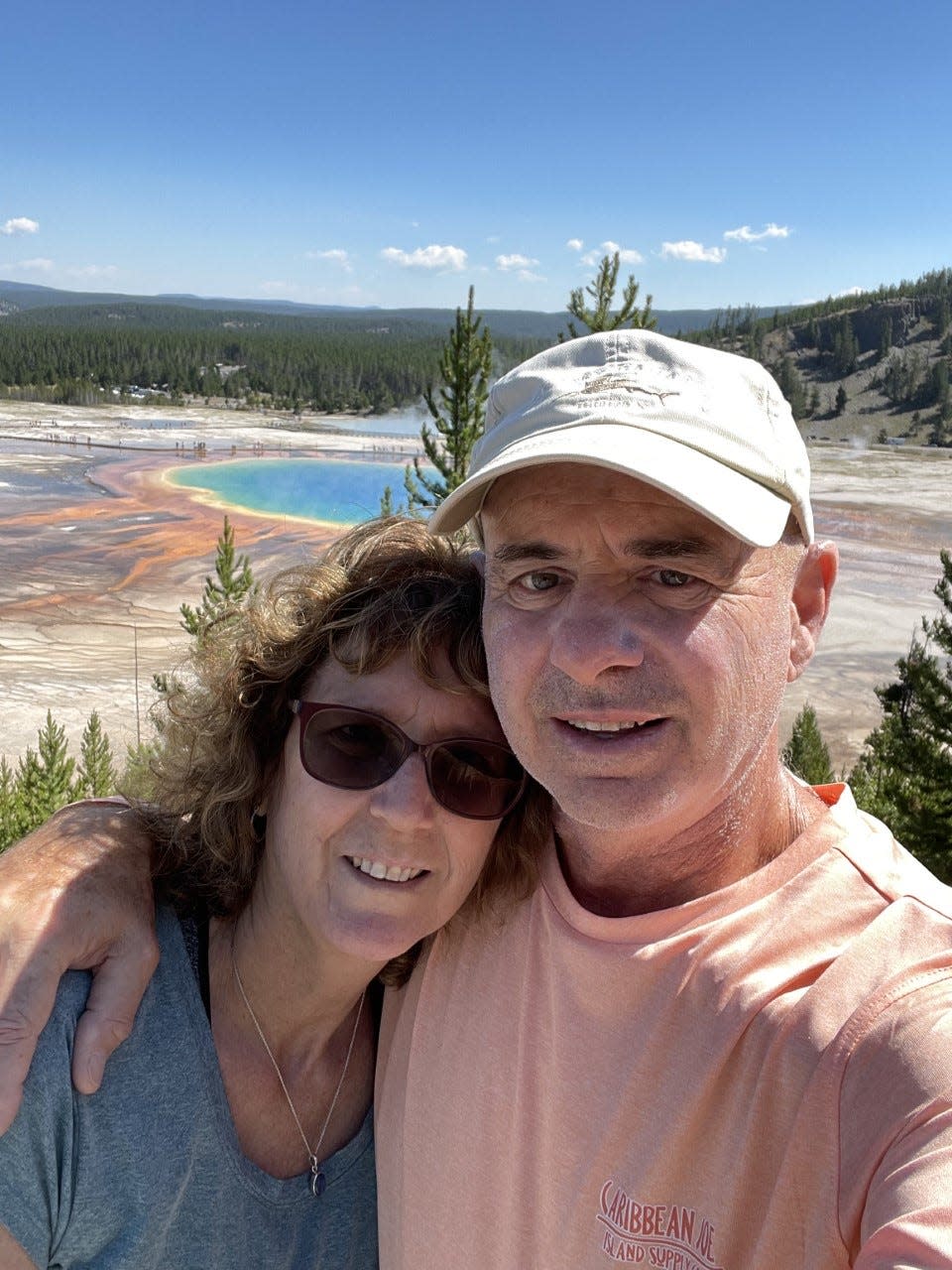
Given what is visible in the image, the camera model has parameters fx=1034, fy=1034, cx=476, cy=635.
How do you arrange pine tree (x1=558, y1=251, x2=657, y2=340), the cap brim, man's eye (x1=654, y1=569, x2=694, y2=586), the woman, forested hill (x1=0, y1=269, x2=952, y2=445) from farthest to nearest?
forested hill (x1=0, y1=269, x2=952, y2=445) → pine tree (x1=558, y1=251, x2=657, y2=340) → the woman → man's eye (x1=654, y1=569, x2=694, y2=586) → the cap brim

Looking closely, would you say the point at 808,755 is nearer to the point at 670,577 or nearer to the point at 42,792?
the point at 42,792

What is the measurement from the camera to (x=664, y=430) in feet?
A: 5.39

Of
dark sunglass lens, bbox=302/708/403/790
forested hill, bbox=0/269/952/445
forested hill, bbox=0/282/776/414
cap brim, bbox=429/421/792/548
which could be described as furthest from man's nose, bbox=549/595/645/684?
forested hill, bbox=0/282/776/414

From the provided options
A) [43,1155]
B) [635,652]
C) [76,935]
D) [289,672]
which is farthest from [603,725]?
[43,1155]

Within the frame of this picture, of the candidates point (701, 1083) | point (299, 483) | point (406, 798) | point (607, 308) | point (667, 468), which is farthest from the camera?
point (299, 483)

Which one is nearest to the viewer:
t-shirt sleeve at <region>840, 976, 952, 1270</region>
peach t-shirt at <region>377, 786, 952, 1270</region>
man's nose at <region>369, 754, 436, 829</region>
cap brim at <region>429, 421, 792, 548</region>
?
t-shirt sleeve at <region>840, 976, 952, 1270</region>

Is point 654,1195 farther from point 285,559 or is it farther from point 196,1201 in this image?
point 285,559

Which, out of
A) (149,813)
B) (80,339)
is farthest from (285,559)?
(80,339)

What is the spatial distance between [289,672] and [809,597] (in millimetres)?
1056

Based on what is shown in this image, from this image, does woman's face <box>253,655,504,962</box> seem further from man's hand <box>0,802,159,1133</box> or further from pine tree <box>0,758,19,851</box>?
pine tree <box>0,758,19,851</box>

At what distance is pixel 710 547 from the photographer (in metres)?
1.63

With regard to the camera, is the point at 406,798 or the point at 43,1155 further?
the point at 406,798

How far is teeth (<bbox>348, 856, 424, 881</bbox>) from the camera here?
1.99 metres

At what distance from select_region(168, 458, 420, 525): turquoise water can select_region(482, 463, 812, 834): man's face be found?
36.8 meters
